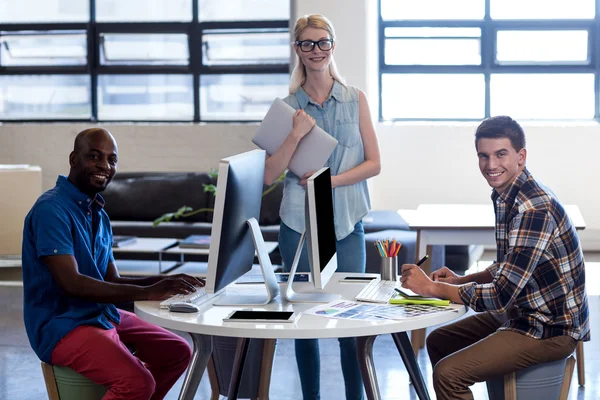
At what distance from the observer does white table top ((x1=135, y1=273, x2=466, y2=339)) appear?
1998 millimetres

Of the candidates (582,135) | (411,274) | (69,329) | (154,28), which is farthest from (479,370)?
(154,28)

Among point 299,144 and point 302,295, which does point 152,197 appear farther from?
point 302,295

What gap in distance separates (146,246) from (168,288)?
10.00 ft

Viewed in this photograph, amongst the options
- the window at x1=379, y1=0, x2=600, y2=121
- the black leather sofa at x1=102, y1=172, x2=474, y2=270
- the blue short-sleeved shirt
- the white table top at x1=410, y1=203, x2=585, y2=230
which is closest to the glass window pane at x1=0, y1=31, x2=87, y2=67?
the black leather sofa at x1=102, y1=172, x2=474, y2=270

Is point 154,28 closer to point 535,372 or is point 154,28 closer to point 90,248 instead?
point 90,248

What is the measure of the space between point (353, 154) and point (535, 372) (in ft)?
3.26

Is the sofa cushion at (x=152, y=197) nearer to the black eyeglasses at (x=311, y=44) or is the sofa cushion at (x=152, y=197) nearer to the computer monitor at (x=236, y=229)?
the black eyeglasses at (x=311, y=44)

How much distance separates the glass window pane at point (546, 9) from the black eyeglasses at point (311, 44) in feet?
17.6

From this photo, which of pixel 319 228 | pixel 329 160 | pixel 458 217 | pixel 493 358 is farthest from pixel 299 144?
pixel 458 217

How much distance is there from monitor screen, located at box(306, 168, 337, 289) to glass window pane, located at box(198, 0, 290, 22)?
17.7 ft

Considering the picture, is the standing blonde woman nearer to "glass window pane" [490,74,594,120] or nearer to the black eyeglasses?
the black eyeglasses

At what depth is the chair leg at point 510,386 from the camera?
7.41ft

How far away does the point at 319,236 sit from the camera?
7.13 ft

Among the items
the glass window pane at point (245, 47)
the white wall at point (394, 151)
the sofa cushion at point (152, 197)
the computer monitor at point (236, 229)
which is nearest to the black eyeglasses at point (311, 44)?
the computer monitor at point (236, 229)
